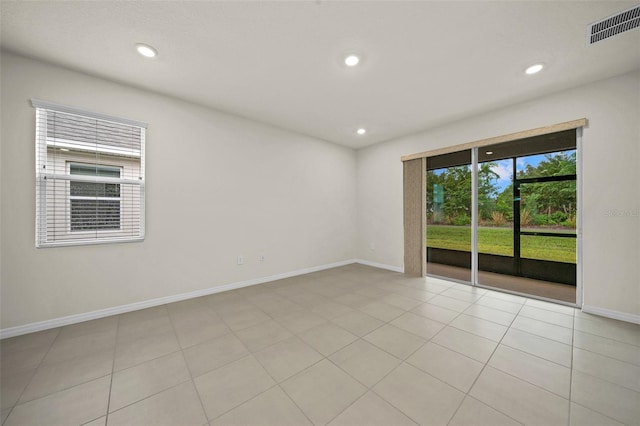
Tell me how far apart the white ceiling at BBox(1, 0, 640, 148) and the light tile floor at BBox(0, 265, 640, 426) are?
281 centimetres

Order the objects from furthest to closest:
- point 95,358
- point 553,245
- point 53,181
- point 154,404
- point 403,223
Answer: point 403,223 < point 553,245 < point 53,181 < point 95,358 < point 154,404

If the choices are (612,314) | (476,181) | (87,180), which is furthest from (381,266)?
(87,180)

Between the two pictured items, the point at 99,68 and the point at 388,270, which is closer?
the point at 99,68

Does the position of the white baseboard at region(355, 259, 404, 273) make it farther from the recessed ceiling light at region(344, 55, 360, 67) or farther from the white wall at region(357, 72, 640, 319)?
the recessed ceiling light at region(344, 55, 360, 67)

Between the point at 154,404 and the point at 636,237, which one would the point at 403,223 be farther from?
the point at 154,404

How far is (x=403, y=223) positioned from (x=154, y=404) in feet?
14.2

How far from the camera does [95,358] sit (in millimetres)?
1946

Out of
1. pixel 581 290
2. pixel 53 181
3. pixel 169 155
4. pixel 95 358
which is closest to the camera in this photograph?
pixel 95 358

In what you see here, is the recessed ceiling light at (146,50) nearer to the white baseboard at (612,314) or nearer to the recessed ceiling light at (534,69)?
the recessed ceiling light at (534,69)

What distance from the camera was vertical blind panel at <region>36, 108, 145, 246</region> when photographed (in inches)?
95.0

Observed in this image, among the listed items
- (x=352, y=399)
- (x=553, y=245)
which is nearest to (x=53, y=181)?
(x=352, y=399)

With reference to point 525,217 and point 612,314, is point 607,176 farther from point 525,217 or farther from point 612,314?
point 612,314

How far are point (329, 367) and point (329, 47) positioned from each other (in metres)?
2.85

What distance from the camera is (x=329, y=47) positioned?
219cm
